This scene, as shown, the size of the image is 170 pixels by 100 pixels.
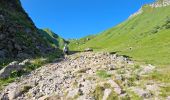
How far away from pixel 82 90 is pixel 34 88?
14.9ft

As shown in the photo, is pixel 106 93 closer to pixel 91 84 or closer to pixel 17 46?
pixel 91 84

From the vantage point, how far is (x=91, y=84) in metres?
26.4

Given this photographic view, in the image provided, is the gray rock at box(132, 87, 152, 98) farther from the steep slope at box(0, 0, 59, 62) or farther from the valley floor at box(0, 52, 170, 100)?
the steep slope at box(0, 0, 59, 62)

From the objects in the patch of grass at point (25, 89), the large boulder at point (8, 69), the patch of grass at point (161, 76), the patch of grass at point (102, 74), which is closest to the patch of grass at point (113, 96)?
the patch of grass at point (161, 76)

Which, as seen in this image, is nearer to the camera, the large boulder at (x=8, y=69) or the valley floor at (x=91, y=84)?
the valley floor at (x=91, y=84)

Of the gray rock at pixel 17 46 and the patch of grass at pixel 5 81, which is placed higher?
the gray rock at pixel 17 46

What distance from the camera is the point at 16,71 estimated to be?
1361 inches

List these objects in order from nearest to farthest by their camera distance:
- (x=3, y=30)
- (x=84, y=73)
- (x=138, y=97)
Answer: (x=138, y=97)
(x=84, y=73)
(x=3, y=30)

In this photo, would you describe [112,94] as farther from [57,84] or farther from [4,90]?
[4,90]

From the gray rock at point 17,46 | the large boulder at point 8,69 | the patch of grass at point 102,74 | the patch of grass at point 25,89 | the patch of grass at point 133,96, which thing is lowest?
the patch of grass at point 133,96

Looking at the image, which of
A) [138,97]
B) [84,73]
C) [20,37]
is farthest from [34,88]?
[20,37]

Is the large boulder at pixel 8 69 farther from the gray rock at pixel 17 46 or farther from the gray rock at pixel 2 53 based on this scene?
the gray rock at pixel 17 46

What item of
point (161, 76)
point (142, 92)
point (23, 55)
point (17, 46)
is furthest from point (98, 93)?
point (17, 46)

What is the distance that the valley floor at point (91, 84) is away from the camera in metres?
23.9
